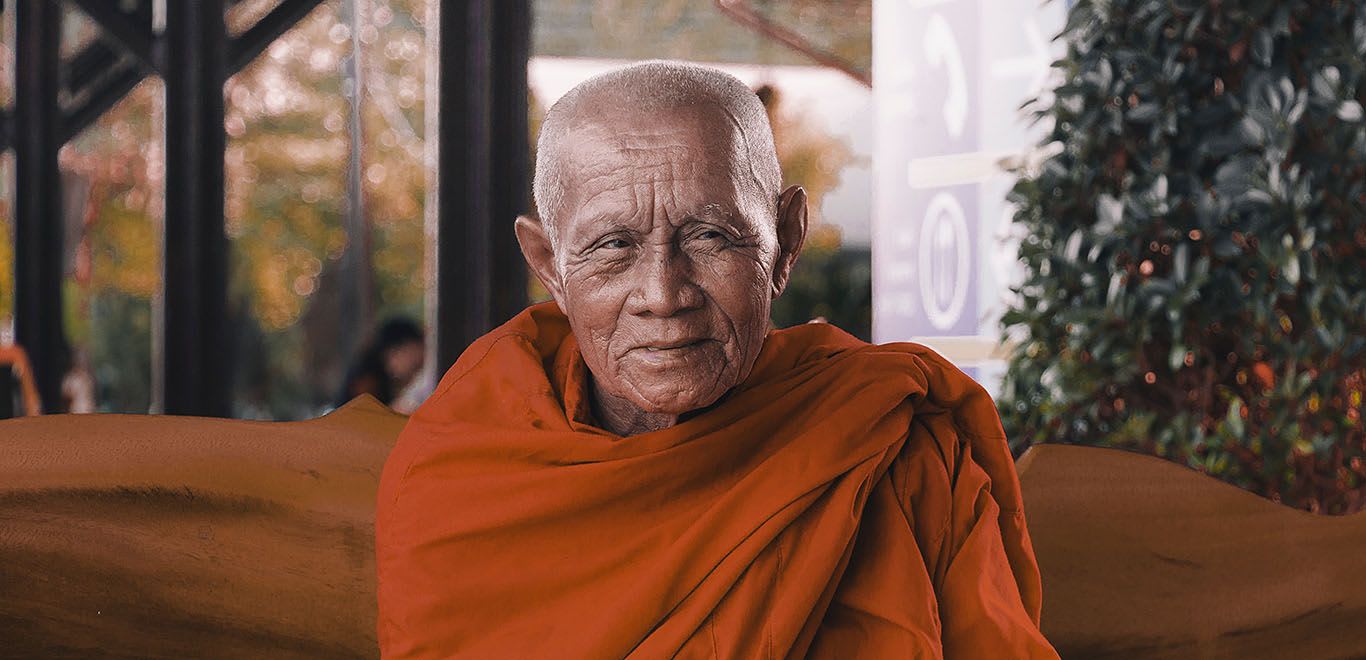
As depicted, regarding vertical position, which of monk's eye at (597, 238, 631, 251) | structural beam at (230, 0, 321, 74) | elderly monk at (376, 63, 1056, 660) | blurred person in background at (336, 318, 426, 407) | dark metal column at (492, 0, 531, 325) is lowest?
blurred person in background at (336, 318, 426, 407)

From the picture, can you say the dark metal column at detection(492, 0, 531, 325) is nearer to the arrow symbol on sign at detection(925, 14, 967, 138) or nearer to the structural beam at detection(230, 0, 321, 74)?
the structural beam at detection(230, 0, 321, 74)

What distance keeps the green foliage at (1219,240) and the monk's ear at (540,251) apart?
166cm

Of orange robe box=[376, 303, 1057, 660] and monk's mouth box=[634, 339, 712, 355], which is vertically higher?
monk's mouth box=[634, 339, 712, 355]

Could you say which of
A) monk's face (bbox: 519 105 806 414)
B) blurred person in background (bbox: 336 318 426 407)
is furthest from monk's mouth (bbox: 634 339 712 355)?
blurred person in background (bbox: 336 318 426 407)

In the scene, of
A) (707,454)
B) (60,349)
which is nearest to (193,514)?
(707,454)

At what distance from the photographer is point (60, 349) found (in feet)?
23.8

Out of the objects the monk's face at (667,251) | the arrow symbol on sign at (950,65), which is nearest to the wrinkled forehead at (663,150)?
the monk's face at (667,251)

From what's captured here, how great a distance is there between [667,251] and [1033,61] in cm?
272

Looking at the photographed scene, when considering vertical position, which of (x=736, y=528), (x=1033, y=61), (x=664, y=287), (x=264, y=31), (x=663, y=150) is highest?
(x=264, y=31)

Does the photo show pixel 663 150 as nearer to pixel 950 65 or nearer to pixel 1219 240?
pixel 1219 240

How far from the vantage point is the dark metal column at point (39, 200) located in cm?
693

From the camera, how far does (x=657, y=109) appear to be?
1.22m

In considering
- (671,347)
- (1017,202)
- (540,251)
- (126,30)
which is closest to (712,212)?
(671,347)

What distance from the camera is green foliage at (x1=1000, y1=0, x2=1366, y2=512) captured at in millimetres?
2637
